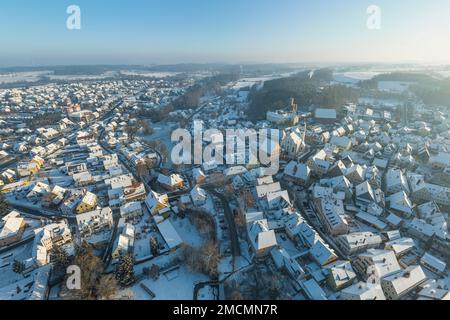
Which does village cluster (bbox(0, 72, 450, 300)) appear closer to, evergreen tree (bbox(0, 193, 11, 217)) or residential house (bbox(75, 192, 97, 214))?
residential house (bbox(75, 192, 97, 214))

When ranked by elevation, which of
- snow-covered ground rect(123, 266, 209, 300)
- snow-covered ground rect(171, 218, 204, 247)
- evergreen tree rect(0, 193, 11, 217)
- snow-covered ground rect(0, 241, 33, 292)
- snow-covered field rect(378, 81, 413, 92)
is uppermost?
snow-covered field rect(378, 81, 413, 92)

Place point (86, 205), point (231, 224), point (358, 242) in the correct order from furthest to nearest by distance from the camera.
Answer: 1. point (86, 205)
2. point (231, 224)
3. point (358, 242)

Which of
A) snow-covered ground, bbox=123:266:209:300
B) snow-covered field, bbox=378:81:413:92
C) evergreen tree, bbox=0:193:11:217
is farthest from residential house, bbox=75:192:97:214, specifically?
snow-covered field, bbox=378:81:413:92

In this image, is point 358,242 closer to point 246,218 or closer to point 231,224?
point 246,218

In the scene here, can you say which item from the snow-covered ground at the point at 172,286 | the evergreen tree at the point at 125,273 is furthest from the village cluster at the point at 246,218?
the evergreen tree at the point at 125,273

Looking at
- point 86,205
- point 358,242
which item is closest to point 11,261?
point 86,205

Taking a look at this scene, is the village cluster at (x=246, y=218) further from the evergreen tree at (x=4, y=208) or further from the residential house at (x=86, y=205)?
the evergreen tree at (x=4, y=208)

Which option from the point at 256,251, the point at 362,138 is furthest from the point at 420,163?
the point at 256,251

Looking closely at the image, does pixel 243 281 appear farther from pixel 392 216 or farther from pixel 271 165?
pixel 271 165
